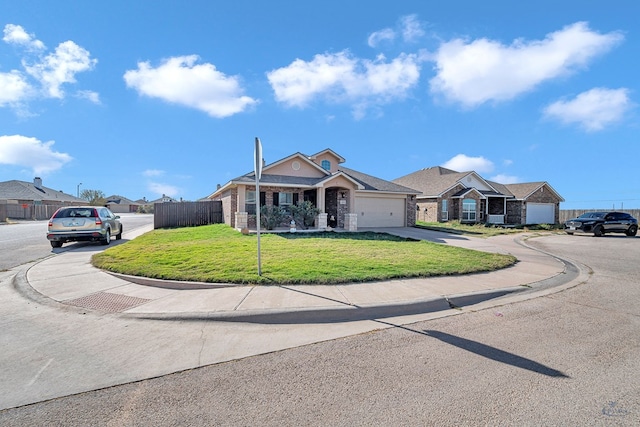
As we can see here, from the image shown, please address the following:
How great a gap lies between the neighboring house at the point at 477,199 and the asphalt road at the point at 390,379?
25.8 metres

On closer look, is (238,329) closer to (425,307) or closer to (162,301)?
(162,301)

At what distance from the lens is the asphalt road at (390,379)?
2.59m

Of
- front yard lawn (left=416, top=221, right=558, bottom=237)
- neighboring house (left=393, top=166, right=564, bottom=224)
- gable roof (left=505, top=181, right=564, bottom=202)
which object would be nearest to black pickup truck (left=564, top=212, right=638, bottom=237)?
front yard lawn (left=416, top=221, right=558, bottom=237)

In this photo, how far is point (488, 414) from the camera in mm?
2600

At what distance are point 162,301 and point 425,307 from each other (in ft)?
15.0

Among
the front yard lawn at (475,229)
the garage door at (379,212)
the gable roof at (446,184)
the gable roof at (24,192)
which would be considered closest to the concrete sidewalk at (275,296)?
the front yard lawn at (475,229)

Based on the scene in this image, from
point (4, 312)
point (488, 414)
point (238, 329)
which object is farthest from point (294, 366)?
point (4, 312)

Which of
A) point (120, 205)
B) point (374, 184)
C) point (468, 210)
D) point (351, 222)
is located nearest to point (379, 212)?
point (374, 184)

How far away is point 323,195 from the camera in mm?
19359

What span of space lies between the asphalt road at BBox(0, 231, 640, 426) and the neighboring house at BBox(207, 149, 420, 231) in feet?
46.5

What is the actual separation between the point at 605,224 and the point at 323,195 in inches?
724

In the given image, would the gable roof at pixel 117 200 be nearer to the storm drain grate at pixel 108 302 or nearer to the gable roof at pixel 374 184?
the gable roof at pixel 374 184

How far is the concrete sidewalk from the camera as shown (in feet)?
16.0

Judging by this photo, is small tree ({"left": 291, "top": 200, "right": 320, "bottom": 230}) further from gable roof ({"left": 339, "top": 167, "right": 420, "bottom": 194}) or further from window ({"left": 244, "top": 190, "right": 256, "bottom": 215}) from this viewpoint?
gable roof ({"left": 339, "top": 167, "right": 420, "bottom": 194})
